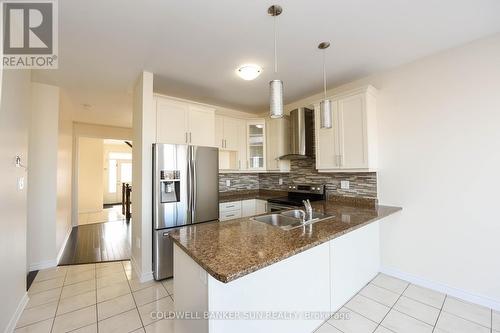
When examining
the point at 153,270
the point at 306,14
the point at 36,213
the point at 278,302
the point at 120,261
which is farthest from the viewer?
the point at 120,261

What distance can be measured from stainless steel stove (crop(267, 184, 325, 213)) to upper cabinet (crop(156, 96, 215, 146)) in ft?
4.46

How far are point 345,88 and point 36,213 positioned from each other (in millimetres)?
4659

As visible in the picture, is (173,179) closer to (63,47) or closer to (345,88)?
(63,47)

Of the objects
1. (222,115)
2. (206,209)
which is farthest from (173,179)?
(222,115)

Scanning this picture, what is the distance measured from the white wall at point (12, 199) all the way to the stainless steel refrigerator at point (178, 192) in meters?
1.14

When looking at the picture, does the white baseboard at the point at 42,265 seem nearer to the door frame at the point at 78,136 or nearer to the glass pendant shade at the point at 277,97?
the door frame at the point at 78,136

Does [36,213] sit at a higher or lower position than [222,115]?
lower

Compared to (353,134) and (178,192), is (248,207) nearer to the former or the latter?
(178,192)

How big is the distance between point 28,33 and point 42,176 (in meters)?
1.99

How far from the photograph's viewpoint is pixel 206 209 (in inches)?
116

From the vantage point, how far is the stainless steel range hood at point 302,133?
129 inches

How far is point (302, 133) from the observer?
10.8 ft

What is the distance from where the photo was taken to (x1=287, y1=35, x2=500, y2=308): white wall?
6.52ft

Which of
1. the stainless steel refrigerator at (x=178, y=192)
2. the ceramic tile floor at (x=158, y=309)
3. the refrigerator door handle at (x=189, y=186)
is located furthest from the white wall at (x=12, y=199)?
the refrigerator door handle at (x=189, y=186)
